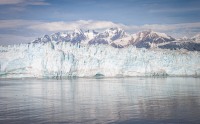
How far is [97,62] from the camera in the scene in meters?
126

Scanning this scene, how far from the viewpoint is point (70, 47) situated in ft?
426

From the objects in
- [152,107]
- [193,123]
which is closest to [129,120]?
[193,123]

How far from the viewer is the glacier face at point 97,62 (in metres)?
122

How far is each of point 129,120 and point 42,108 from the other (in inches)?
467

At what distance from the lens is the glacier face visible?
122062mm

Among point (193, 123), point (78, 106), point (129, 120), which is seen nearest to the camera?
point (193, 123)

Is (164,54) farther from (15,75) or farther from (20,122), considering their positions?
(20,122)

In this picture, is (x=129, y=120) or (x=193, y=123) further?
(x=129, y=120)

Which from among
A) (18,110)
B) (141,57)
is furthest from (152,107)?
(141,57)

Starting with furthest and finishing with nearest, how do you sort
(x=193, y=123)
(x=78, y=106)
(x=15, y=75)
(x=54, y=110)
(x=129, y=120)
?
(x=15, y=75), (x=78, y=106), (x=54, y=110), (x=129, y=120), (x=193, y=123)

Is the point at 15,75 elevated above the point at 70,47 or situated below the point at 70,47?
below

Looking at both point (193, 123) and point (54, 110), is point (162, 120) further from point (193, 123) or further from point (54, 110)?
point (54, 110)

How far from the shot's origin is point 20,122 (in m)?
29.2

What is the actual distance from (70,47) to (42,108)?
304 feet
